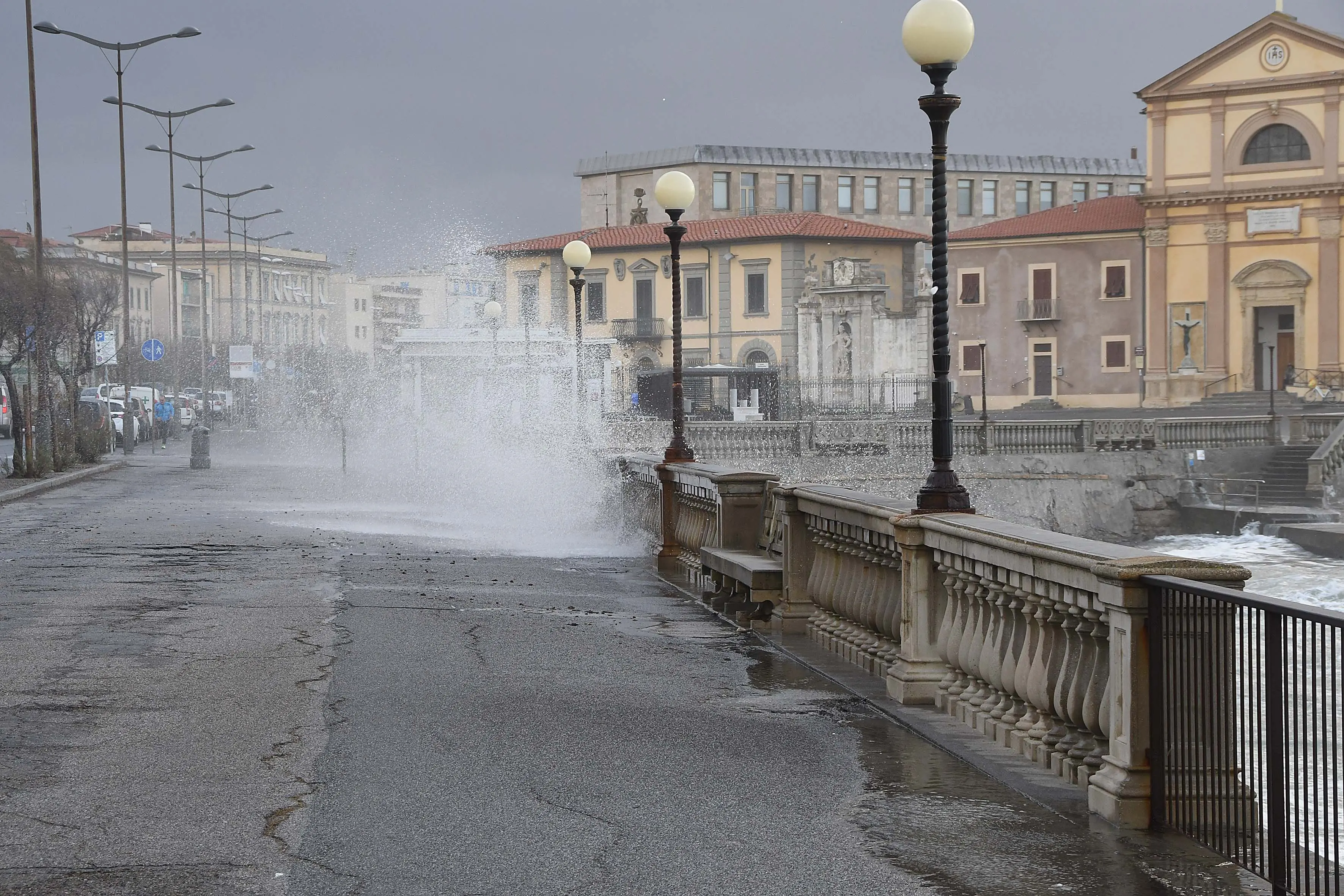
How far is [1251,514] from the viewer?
4347cm

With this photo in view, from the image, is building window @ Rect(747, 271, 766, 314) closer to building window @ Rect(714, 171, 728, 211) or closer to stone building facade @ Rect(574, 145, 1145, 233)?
stone building facade @ Rect(574, 145, 1145, 233)

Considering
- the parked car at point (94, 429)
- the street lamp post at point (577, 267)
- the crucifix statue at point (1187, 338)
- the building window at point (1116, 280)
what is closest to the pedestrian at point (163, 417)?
the parked car at point (94, 429)

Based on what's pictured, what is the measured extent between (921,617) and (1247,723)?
118 inches

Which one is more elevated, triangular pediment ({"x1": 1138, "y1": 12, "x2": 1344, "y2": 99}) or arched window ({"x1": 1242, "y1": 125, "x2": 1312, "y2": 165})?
triangular pediment ({"x1": 1138, "y1": 12, "x2": 1344, "y2": 99})

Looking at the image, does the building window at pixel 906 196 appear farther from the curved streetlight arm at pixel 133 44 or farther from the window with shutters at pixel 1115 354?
the curved streetlight arm at pixel 133 44

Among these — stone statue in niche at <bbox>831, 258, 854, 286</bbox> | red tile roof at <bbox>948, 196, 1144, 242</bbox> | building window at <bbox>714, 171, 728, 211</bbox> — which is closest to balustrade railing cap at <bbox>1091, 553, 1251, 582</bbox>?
red tile roof at <bbox>948, 196, 1144, 242</bbox>

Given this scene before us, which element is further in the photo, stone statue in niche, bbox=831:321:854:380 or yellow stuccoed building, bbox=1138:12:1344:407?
stone statue in niche, bbox=831:321:854:380

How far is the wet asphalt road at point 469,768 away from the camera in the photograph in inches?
211

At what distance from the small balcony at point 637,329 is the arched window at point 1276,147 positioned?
1139 inches

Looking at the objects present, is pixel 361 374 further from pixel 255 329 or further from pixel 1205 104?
pixel 1205 104

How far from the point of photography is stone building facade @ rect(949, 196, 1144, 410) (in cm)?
6725

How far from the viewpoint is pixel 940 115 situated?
9.84m

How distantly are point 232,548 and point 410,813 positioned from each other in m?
12.6

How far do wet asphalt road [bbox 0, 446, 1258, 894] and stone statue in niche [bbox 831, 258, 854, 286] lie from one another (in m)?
59.8
